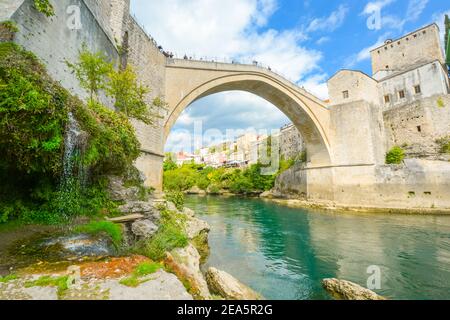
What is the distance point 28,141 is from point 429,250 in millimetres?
11226

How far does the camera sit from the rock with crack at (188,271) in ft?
10.7

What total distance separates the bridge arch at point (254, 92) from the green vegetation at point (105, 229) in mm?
7554

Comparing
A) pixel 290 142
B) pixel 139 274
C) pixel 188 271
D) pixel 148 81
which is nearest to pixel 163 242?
pixel 188 271

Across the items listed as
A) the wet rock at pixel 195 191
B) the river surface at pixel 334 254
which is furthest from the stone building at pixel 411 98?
the wet rock at pixel 195 191

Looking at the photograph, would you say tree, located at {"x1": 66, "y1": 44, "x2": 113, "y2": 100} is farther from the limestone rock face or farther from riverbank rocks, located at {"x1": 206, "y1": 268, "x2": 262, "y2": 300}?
riverbank rocks, located at {"x1": 206, "y1": 268, "x2": 262, "y2": 300}

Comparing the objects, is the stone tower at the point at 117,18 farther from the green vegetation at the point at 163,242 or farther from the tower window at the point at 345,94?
the tower window at the point at 345,94

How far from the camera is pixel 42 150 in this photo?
3951mm

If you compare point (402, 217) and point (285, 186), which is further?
point (285, 186)

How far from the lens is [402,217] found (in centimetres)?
1321

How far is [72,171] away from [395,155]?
21233 mm

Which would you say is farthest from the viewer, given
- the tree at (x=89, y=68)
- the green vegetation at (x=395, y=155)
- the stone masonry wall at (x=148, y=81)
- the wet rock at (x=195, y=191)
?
the wet rock at (x=195, y=191)

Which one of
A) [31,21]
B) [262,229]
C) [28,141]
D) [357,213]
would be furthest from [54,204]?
[357,213]

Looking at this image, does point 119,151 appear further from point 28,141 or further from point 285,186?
point 285,186

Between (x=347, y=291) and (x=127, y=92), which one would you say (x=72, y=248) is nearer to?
(x=347, y=291)
